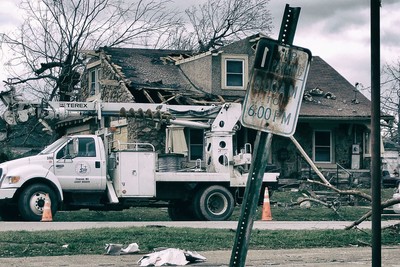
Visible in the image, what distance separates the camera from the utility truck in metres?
21.9

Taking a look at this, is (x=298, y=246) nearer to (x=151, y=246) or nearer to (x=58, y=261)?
(x=151, y=246)

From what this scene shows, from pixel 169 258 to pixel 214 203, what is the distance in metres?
11.8

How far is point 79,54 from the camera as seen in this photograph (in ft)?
127

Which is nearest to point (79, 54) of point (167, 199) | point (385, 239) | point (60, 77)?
point (60, 77)

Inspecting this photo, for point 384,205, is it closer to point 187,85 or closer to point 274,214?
point 274,214

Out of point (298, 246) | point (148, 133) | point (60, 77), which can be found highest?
point (60, 77)

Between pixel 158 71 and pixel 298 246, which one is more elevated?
pixel 158 71

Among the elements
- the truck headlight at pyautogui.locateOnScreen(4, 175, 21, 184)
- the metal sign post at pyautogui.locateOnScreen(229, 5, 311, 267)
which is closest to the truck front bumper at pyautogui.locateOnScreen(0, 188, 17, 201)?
the truck headlight at pyautogui.locateOnScreen(4, 175, 21, 184)

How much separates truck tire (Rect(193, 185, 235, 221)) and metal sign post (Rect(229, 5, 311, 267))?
19.0 m

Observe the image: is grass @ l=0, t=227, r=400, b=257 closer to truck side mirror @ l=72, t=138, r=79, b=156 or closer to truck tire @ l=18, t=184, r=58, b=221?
truck tire @ l=18, t=184, r=58, b=221

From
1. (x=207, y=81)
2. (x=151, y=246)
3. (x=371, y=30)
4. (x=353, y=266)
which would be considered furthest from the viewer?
(x=207, y=81)

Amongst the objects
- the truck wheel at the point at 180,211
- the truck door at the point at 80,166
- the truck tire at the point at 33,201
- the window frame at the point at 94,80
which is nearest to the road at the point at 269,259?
the truck tire at the point at 33,201

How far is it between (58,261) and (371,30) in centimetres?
785

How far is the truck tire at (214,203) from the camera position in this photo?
77.1 ft
